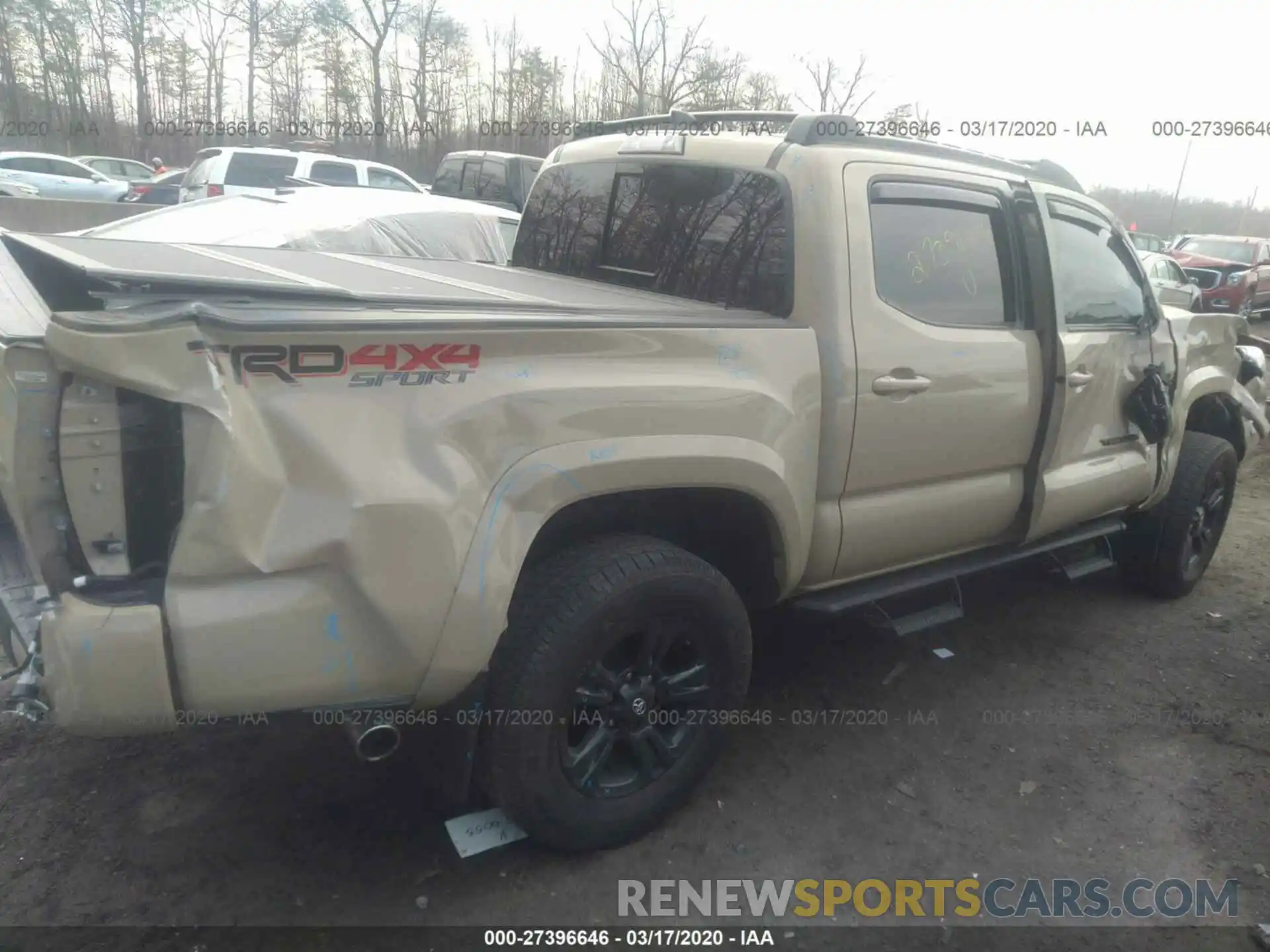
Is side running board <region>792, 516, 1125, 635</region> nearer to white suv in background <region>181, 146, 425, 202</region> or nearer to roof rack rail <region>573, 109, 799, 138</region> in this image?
roof rack rail <region>573, 109, 799, 138</region>

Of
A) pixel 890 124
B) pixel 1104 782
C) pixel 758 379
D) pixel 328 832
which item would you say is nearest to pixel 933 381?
pixel 758 379

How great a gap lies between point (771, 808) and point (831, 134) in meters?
2.25

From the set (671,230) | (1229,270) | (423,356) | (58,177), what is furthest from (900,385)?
(58,177)

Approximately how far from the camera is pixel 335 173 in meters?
14.4

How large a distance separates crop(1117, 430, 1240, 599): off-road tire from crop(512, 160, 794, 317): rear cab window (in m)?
2.86

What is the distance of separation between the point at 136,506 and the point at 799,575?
1929mm

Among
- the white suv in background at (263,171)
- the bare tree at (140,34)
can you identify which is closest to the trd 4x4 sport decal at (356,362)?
the white suv in background at (263,171)

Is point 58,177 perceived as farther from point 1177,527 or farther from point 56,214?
point 1177,527

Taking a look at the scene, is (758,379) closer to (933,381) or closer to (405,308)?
(933,381)

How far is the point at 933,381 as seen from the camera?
3158mm

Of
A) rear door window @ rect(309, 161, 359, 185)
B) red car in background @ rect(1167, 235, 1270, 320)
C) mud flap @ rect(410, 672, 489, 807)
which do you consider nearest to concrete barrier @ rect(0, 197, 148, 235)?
rear door window @ rect(309, 161, 359, 185)

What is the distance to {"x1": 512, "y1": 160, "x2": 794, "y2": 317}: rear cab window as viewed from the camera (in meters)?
3.05

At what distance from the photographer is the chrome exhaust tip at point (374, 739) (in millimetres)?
2232

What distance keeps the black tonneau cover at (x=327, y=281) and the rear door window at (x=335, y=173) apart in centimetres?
1137
